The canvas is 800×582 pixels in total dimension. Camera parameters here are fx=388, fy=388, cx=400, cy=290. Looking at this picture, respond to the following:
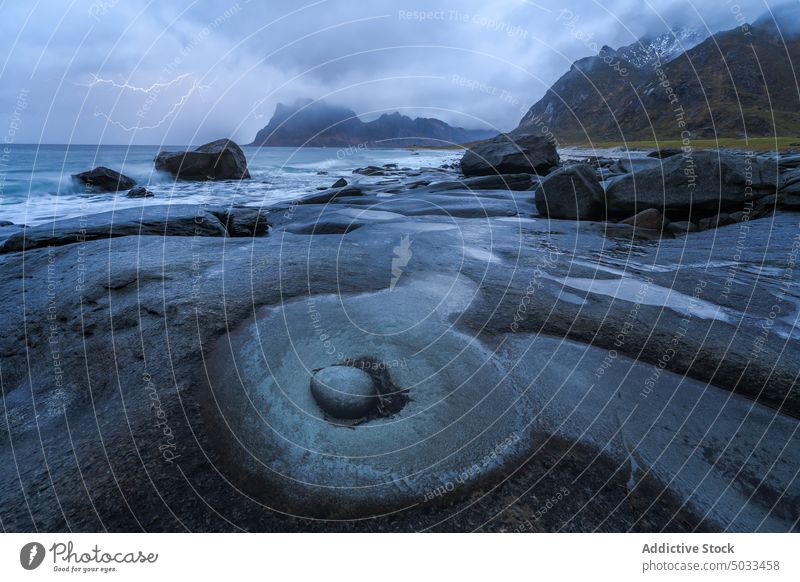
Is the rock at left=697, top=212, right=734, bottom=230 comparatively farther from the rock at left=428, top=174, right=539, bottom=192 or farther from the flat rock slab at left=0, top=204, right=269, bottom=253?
the flat rock slab at left=0, top=204, right=269, bottom=253

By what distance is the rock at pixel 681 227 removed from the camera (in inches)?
344

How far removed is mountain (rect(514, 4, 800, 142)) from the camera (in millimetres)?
77125

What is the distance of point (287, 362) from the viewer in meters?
3.12

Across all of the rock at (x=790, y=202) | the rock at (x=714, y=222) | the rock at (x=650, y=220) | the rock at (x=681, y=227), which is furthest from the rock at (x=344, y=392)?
the rock at (x=790, y=202)

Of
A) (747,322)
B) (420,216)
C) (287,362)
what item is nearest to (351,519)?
(287,362)

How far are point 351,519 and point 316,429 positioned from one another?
65 centimetres

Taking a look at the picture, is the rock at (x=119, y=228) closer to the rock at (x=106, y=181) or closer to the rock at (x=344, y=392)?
the rock at (x=344, y=392)

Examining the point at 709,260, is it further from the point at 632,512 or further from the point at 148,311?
the point at 148,311

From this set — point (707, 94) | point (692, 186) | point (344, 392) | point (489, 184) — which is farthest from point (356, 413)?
point (707, 94)

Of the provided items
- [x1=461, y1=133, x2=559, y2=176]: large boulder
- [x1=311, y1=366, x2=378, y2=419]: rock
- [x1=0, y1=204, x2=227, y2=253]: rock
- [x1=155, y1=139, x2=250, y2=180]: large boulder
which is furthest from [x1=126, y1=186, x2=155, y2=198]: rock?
[x1=311, y1=366, x2=378, y2=419]: rock

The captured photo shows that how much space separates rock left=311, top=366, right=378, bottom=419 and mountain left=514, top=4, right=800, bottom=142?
254 feet

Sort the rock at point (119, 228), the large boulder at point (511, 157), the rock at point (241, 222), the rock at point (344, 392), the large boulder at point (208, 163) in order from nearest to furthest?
the rock at point (344, 392) → the rock at point (119, 228) → the rock at point (241, 222) → the large boulder at point (511, 157) → the large boulder at point (208, 163)

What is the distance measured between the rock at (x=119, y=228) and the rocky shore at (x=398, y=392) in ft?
6.66

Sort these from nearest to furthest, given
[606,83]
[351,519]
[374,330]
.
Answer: [351,519]
[374,330]
[606,83]
